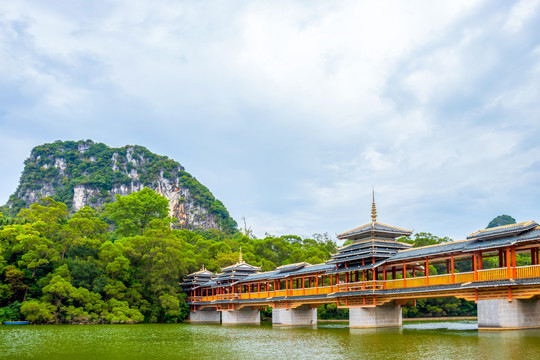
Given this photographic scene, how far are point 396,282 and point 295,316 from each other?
11.1 meters

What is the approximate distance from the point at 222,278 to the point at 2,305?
18.7m

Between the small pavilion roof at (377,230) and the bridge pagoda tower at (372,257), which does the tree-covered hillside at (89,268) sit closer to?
the bridge pagoda tower at (372,257)

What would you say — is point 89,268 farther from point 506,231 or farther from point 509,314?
point 506,231

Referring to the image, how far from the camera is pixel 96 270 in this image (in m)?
41.9

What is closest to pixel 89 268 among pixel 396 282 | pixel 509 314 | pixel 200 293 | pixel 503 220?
pixel 200 293

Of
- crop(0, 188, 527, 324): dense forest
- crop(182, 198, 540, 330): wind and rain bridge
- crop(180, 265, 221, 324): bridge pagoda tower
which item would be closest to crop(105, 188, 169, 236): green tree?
crop(0, 188, 527, 324): dense forest

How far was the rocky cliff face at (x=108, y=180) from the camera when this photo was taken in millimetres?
105625

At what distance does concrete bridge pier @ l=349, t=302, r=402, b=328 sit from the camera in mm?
26953

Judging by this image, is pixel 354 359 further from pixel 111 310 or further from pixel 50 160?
pixel 50 160

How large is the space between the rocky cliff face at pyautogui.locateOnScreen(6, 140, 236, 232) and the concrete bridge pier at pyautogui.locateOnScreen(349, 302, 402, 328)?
3002 inches

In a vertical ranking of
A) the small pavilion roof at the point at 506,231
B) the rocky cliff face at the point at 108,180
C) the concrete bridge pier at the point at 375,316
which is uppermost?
the rocky cliff face at the point at 108,180

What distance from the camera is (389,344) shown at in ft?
57.4

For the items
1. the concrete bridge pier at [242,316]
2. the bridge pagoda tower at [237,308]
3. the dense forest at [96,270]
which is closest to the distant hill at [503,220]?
the dense forest at [96,270]

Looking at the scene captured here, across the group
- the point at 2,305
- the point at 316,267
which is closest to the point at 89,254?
the point at 2,305
